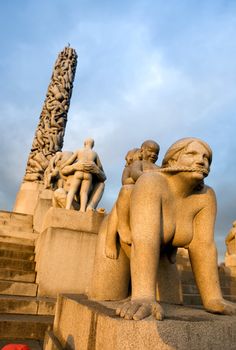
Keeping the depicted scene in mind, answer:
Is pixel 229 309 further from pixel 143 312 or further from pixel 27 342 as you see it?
pixel 27 342

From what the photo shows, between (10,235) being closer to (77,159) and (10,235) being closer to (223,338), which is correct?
(77,159)

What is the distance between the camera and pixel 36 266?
218 inches

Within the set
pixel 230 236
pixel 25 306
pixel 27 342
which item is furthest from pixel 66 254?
pixel 230 236

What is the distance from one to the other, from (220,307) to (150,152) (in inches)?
85.1

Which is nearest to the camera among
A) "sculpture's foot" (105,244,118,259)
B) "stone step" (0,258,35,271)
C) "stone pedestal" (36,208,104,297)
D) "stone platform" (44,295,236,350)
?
"stone platform" (44,295,236,350)

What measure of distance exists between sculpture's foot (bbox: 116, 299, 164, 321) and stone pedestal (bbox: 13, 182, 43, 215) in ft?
41.7

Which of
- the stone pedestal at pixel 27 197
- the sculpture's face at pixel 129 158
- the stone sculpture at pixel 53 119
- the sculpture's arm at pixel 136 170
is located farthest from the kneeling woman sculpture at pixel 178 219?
the stone sculpture at pixel 53 119

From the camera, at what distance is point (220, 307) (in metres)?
2.03

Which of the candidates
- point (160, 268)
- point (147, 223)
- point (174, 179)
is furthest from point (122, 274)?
point (174, 179)

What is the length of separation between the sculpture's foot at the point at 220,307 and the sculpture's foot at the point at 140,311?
2.08 ft

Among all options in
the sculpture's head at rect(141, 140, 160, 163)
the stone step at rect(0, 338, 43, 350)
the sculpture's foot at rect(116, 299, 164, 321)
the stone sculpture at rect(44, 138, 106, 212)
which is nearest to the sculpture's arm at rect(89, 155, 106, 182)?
the stone sculpture at rect(44, 138, 106, 212)

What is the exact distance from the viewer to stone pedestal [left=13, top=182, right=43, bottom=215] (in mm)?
13859

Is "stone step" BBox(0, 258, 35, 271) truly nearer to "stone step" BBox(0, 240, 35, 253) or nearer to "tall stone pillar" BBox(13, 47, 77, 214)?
"stone step" BBox(0, 240, 35, 253)

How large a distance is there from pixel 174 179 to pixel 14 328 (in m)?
2.70
